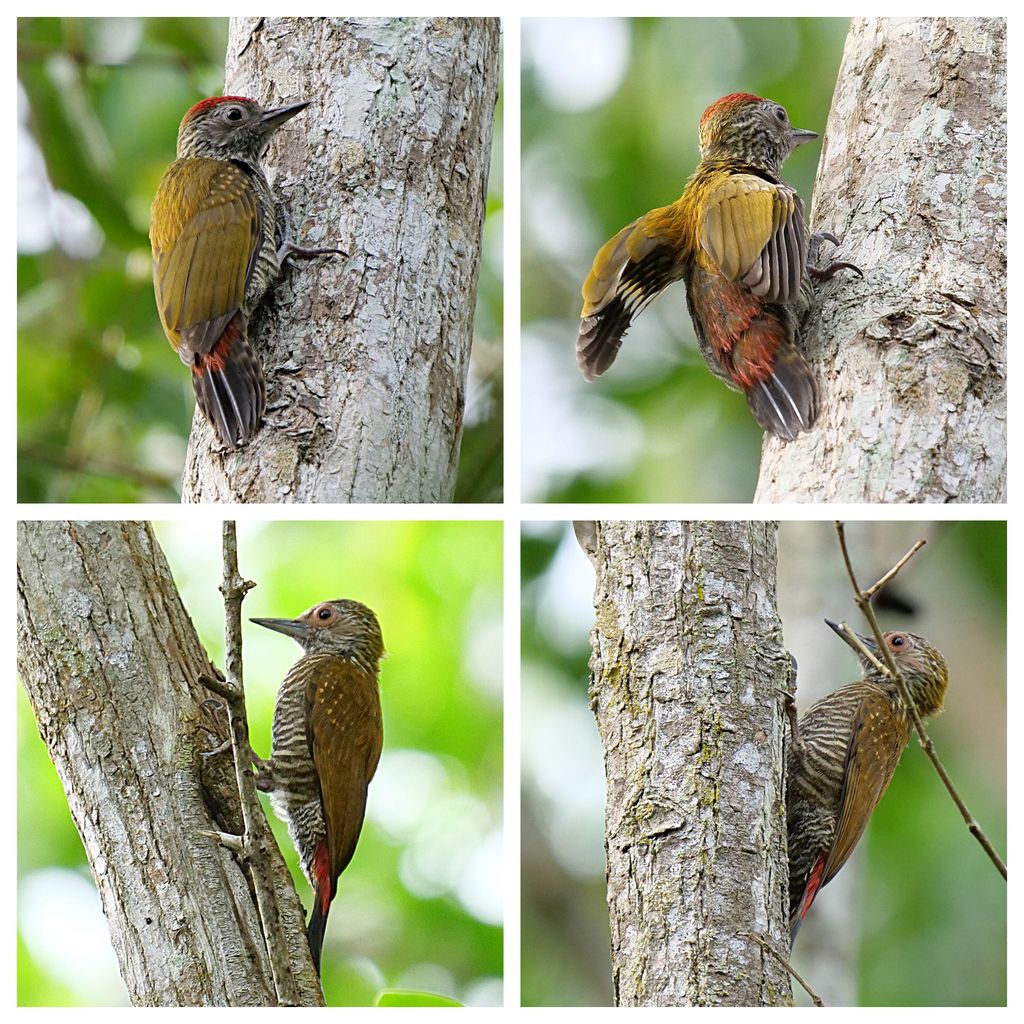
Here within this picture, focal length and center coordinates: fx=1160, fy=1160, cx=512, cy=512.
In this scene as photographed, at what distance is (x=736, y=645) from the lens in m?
2.01

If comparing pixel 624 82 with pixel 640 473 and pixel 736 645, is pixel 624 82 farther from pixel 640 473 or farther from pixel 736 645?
pixel 736 645

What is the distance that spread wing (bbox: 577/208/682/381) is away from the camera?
2.13m

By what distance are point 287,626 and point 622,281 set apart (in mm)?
962

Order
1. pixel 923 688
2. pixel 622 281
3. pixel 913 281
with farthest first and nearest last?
pixel 923 688 → pixel 622 281 → pixel 913 281

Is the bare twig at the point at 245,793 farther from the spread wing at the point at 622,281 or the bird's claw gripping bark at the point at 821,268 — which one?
the bird's claw gripping bark at the point at 821,268

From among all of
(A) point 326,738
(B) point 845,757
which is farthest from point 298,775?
(B) point 845,757

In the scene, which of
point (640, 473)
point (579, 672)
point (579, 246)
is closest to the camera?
point (579, 672)

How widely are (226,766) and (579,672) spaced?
31.8 inches

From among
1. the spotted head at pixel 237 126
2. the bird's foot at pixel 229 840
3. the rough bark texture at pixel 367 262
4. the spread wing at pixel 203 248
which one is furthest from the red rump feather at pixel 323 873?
the spotted head at pixel 237 126

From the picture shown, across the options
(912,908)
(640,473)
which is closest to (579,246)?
(640,473)

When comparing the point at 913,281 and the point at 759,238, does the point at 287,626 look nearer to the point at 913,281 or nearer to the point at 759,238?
the point at 759,238

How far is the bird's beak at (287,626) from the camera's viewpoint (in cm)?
235

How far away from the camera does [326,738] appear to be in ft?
7.74

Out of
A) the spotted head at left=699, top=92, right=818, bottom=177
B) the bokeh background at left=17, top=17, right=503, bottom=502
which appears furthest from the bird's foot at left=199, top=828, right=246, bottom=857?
the spotted head at left=699, top=92, right=818, bottom=177
